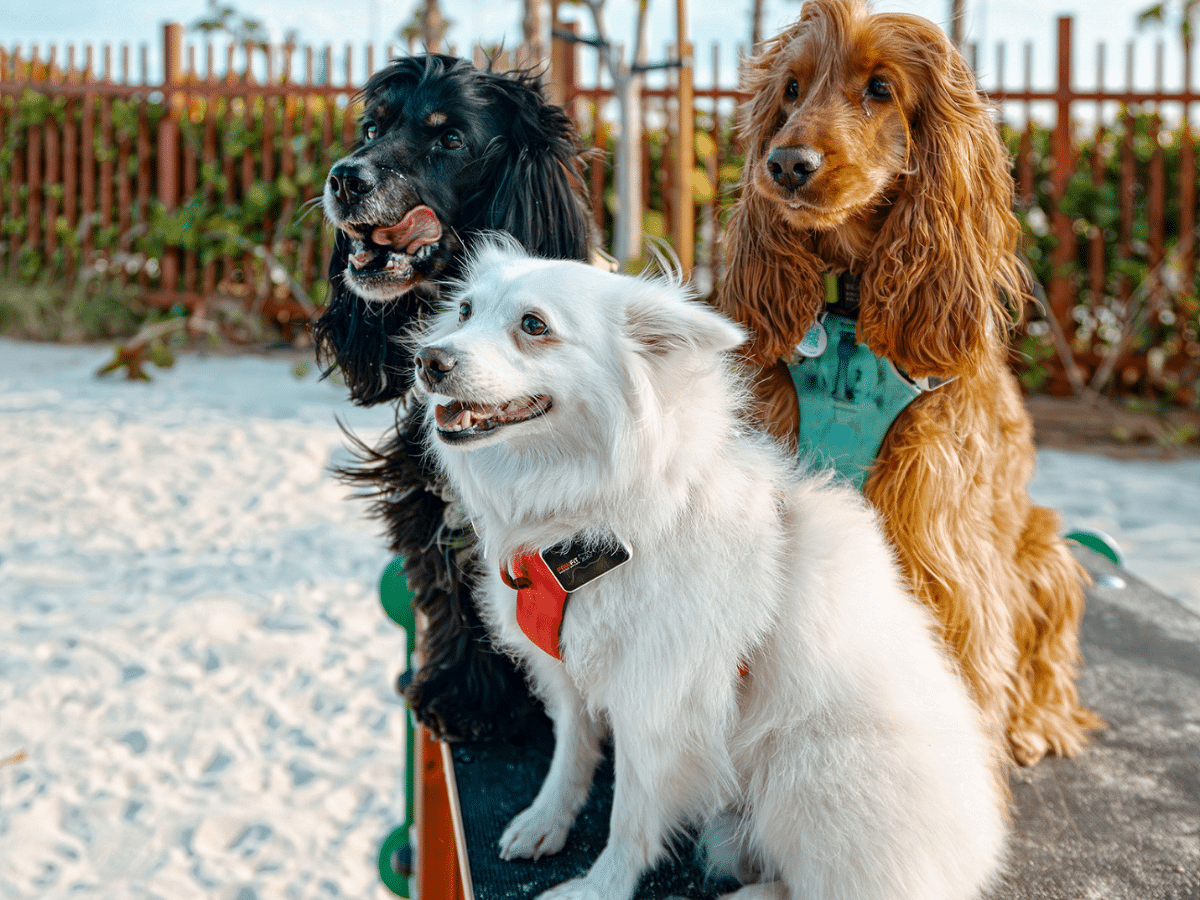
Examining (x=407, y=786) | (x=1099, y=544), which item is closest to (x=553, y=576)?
(x=407, y=786)

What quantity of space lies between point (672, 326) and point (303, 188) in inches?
323

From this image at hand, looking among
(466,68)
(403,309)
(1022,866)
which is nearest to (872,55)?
(466,68)

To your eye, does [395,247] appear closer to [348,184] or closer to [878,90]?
[348,184]

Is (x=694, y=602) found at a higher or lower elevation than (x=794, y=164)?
lower

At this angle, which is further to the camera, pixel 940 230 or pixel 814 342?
pixel 814 342

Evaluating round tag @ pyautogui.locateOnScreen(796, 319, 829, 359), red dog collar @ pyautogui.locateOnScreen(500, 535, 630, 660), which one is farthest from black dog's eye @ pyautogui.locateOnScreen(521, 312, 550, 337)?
round tag @ pyautogui.locateOnScreen(796, 319, 829, 359)

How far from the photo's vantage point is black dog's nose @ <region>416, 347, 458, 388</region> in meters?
1.33

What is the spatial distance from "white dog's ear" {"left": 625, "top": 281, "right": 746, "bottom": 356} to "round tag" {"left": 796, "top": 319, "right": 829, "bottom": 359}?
36 centimetres

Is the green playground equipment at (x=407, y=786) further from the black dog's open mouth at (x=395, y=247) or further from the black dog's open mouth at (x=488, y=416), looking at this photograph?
the black dog's open mouth at (x=488, y=416)

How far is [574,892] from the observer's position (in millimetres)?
1514

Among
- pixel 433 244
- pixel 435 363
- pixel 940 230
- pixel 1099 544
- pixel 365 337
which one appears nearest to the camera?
pixel 435 363

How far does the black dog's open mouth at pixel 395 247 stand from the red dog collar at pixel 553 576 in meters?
0.55

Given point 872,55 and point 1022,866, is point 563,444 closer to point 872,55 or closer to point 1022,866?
point 872,55

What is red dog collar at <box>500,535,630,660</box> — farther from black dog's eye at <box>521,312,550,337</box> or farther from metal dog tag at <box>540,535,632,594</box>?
black dog's eye at <box>521,312,550,337</box>
